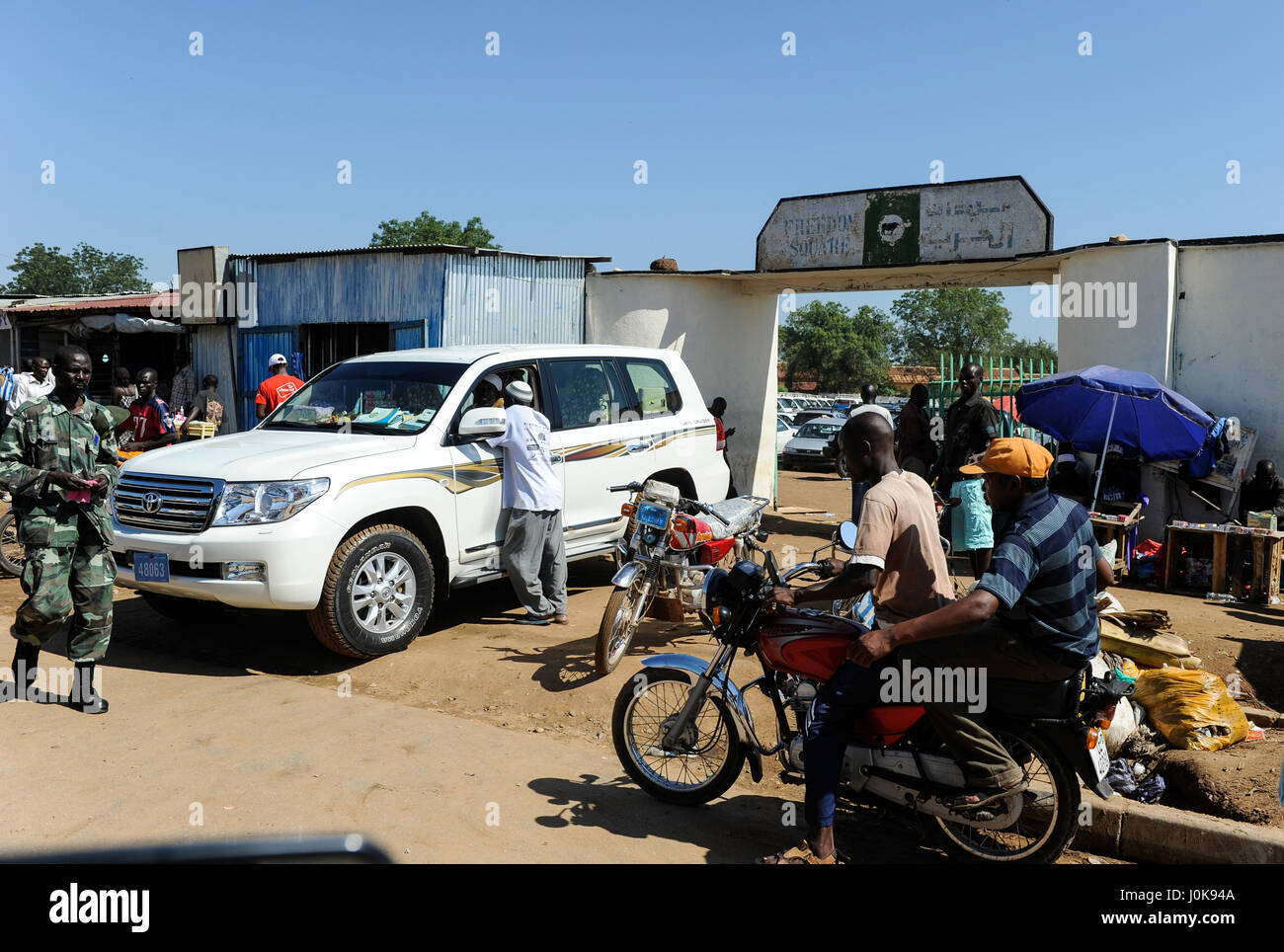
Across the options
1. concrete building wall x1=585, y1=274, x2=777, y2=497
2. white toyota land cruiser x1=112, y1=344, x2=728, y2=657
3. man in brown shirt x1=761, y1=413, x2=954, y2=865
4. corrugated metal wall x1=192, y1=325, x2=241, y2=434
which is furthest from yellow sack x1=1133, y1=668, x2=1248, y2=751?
corrugated metal wall x1=192, y1=325, x2=241, y2=434

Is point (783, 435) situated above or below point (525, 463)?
below

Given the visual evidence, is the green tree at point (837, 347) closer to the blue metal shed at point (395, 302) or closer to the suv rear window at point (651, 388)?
the blue metal shed at point (395, 302)

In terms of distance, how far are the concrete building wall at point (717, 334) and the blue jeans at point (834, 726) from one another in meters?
10.7

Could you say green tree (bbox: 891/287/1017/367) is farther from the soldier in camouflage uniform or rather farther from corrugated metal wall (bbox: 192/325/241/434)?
the soldier in camouflage uniform

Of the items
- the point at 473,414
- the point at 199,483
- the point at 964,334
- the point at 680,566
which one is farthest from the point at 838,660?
the point at 964,334

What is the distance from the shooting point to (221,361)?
48.8ft

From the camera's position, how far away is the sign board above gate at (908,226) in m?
12.2

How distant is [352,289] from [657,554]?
886 cm

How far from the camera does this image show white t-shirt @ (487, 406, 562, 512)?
22.8 ft

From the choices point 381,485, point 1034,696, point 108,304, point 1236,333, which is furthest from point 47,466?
point 108,304

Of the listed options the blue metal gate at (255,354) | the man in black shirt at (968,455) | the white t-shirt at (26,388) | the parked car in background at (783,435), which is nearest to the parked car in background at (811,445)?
the parked car in background at (783,435)

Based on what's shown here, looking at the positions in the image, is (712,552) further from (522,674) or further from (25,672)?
(25,672)

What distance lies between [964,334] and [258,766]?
6042 centimetres
